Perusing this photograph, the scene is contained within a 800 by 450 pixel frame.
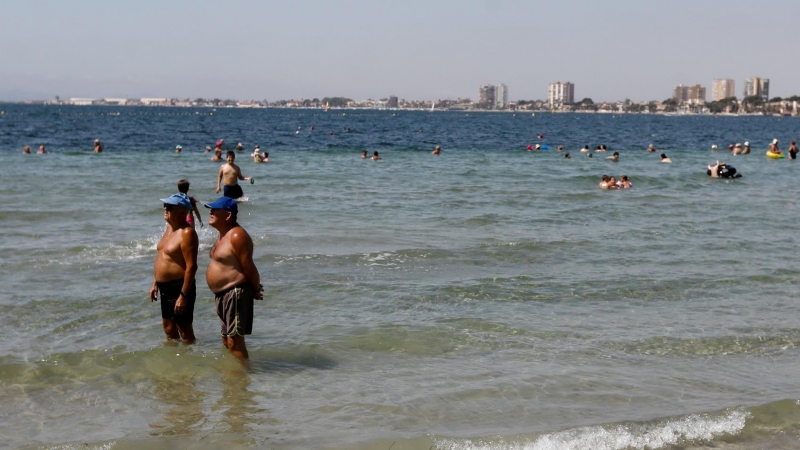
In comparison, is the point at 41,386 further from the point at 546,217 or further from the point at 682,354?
the point at 546,217

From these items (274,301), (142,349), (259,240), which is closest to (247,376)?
(142,349)

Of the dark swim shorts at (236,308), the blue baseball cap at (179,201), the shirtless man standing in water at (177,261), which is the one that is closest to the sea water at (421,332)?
the dark swim shorts at (236,308)

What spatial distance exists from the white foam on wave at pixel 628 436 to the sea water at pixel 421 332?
0.06 ft

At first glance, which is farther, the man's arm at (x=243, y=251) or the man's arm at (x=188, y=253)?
the man's arm at (x=188, y=253)

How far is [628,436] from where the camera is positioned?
6.25m

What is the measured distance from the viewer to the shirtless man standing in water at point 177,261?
7.61 meters

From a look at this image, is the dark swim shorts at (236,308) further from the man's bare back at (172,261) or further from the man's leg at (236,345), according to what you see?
the man's bare back at (172,261)

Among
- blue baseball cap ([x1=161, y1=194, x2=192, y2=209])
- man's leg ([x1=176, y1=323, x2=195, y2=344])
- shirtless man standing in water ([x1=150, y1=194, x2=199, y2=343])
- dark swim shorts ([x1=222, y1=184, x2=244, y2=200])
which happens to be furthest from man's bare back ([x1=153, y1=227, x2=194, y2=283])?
dark swim shorts ([x1=222, y1=184, x2=244, y2=200])

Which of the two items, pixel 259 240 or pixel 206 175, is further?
pixel 206 175

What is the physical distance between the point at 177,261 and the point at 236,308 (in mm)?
924

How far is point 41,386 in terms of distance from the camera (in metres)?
7.30

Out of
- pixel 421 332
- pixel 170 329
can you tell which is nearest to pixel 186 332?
pixel 170 329

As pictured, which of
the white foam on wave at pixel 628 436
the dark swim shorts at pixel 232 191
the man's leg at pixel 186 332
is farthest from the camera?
the dark swim shorts at pixel 232 191

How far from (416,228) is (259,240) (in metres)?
3.23
